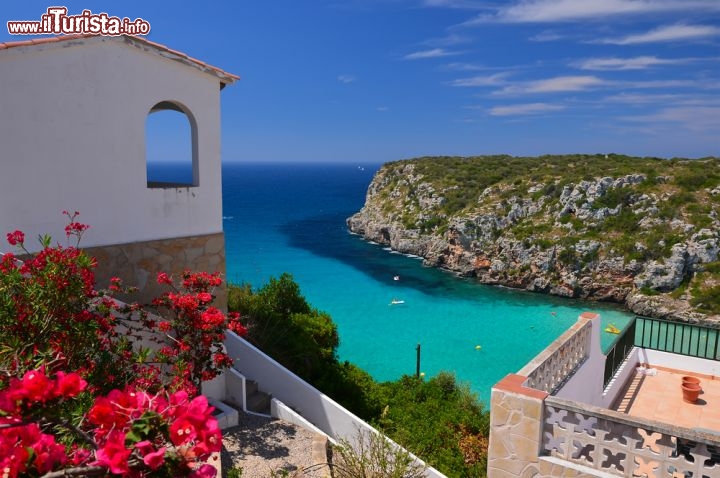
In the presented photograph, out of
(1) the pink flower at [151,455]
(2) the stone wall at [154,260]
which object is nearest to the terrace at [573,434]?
(1) the pink flower at [151,455]

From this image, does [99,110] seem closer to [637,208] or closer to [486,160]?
[637,208]

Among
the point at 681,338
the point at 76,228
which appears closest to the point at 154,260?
the point at 76,228

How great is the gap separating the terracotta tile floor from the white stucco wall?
10040 millimetres

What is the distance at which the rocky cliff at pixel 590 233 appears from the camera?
42.2 metres

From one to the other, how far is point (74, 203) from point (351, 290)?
39.1 metres

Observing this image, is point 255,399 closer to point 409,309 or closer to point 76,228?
point 76,228

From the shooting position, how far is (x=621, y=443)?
20.9 feet

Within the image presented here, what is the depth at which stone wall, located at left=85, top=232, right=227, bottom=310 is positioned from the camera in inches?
384

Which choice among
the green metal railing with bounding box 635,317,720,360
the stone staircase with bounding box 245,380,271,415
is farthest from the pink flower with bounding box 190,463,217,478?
the green metal railing with bounding box 635,317,720,360

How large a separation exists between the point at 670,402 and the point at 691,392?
0.47m

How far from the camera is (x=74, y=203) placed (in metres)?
9.27

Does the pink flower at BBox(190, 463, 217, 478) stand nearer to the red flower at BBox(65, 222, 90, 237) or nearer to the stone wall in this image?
the red flower at BBox(65, 222, 90, 237)

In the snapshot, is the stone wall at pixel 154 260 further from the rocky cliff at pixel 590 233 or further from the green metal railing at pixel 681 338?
the rocky cliff at pixel 590 233

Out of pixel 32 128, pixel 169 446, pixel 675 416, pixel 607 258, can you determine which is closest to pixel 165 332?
pixel 32 128
